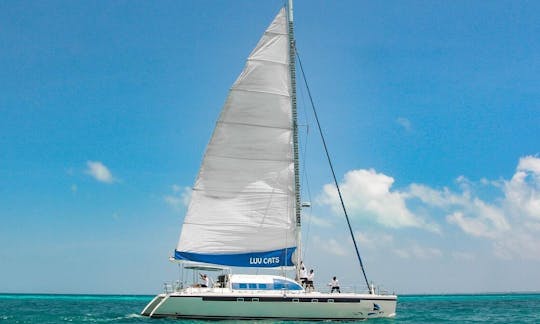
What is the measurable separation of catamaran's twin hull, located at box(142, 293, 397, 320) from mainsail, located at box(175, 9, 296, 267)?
2.84 m

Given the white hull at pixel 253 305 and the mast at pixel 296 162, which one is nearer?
the white hull at pixel 253 305

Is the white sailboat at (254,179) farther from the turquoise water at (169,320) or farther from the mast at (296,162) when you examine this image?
the turquoise water at (169,320)

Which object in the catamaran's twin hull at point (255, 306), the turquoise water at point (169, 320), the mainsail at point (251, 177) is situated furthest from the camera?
the turquoise water at point (169, 320)

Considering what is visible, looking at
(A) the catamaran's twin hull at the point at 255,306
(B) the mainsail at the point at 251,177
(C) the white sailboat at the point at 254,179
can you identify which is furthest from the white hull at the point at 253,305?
(B) the mainsail at the point at 251,177

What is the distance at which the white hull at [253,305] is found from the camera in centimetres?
2712

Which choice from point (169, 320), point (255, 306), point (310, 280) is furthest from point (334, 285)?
point (169, 320)

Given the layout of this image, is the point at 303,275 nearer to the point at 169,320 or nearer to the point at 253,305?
the point at 253,305

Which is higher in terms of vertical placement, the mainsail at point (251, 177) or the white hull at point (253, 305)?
the mainsail at point (251, 177)

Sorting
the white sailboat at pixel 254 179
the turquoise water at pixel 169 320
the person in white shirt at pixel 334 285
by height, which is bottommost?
the turquoise water at pixel 169 320

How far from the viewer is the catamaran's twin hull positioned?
89.0 ft

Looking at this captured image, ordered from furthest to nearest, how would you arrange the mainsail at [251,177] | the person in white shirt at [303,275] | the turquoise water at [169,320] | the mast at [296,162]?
the turquoise water at [169,320], the mast at [296,162], the mainsail at [251,177], the person in white shirt at [303,275]

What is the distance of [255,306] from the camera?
89.1 feet

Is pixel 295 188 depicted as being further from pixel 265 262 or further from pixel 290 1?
pixel 290 1

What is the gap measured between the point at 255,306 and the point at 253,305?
109 mm
